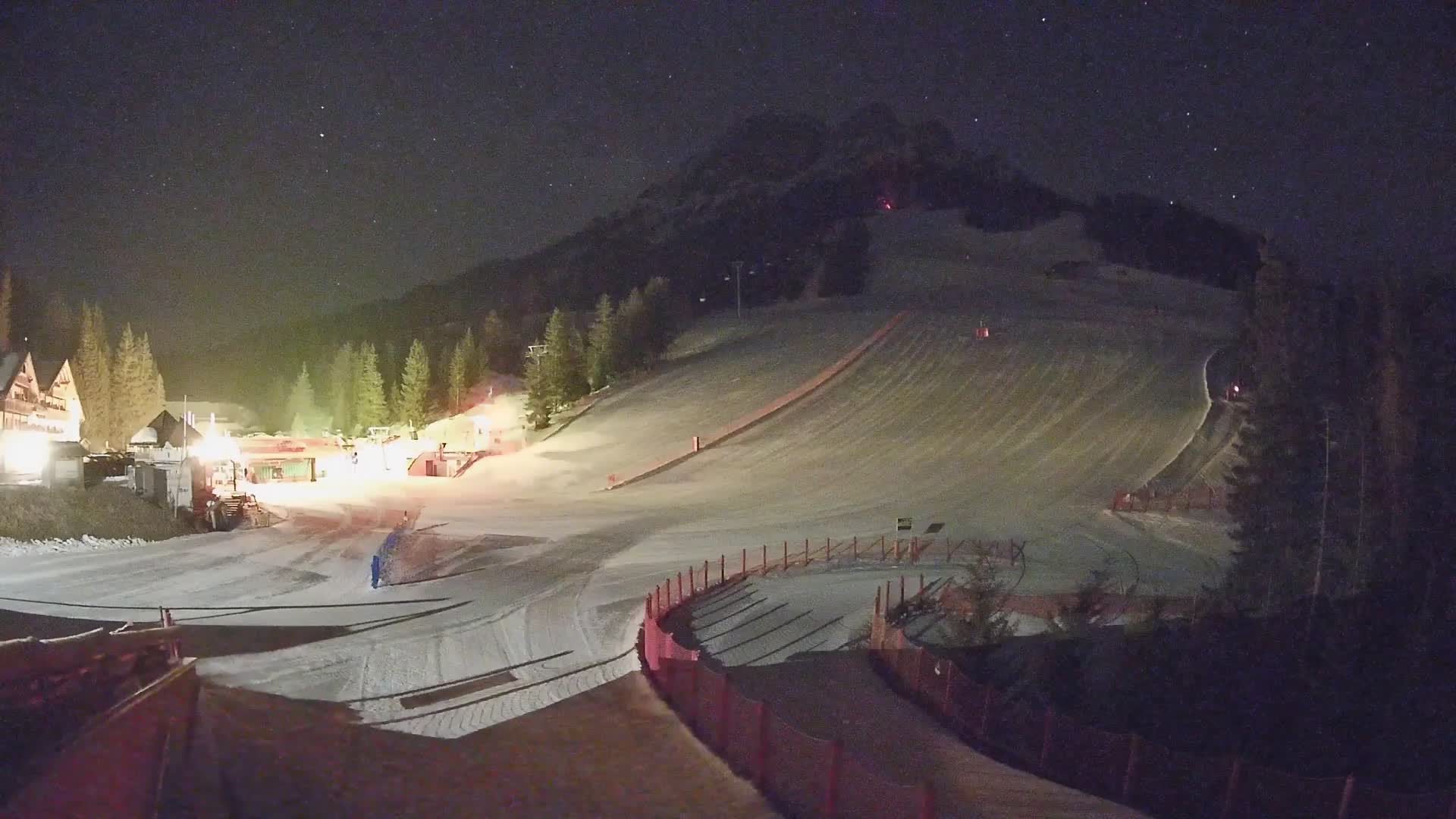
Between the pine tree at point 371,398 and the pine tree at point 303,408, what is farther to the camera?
the pine tree at point 303,408

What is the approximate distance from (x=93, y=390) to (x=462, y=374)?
2741 centimetres

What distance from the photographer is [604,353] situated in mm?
70062

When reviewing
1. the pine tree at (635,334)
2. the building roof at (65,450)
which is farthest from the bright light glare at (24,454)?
the pine tree at (635,334)

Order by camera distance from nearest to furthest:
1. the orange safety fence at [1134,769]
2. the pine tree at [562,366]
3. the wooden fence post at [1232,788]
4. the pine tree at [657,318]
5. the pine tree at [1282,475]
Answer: the orange safety fence at [1134,769] → the wooden fence post at [1232,788] → the pine tree at [1282,475] → the pine tree at [562,366] → the pine tree at [657,318]

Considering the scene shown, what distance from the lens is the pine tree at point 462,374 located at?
84.6 metres

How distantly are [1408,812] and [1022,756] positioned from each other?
411 cm

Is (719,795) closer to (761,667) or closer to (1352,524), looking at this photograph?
(761,667)

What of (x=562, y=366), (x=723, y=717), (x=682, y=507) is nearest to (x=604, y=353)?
(x=562, y=366)

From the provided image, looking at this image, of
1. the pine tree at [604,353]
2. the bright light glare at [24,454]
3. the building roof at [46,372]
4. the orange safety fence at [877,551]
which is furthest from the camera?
the pine tree at [604,353]

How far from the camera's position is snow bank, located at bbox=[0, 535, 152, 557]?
23984 mm

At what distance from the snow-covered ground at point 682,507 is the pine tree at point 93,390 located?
29265 millimetres

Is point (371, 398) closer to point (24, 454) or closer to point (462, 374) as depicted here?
point (462, 374)

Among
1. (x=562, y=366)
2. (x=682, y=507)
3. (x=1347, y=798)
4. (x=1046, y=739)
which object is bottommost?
(x=1046, y=739)

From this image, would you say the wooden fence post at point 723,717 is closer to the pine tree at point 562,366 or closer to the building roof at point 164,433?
the building roof at point 164,433
